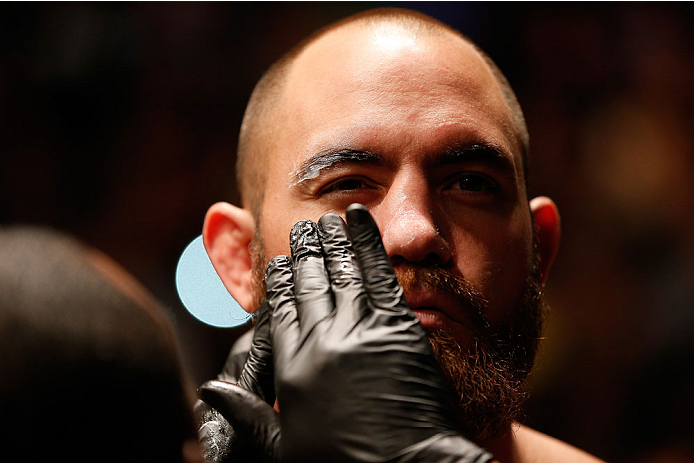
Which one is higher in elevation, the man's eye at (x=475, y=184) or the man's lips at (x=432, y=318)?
the man's eye at (x=475, y=184)

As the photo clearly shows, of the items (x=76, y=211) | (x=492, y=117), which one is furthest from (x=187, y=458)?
(x=76, y=211)

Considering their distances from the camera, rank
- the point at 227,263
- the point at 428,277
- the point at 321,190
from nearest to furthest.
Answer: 1. the point at 428,277
2. the point at 321,190
3. the point at 227,263

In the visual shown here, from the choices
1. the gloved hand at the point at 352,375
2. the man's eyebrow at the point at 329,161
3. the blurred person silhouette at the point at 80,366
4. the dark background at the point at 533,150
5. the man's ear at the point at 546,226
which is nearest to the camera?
the blurred person silhouette at the point at 80,366

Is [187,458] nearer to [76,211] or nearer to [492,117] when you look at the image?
[492,117]

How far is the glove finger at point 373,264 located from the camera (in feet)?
3.30

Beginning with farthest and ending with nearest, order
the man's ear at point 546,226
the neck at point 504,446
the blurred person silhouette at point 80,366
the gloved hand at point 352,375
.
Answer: the man's ear at point 546,226 < the neck at point 504,446 < the gloved hand at point 352,375 < the blurred person silhouette at point 80,366

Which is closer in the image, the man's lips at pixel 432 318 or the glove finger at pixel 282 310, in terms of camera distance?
the glove finger at pixel 282 310

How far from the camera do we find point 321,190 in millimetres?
1323

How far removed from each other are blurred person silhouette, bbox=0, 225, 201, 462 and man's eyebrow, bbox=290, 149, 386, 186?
61cm

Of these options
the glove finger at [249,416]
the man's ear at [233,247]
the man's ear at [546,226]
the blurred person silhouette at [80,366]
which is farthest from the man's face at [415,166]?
the blurred person silhouette at [80,366]

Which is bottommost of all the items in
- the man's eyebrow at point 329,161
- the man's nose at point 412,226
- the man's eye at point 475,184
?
the man's nose at point 412,226

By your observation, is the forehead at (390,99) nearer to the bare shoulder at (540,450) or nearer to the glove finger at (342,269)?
the glove finger at (342,269)

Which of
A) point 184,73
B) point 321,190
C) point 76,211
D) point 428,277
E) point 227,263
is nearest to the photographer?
point 428,277

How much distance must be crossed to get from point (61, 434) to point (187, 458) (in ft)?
0.50
